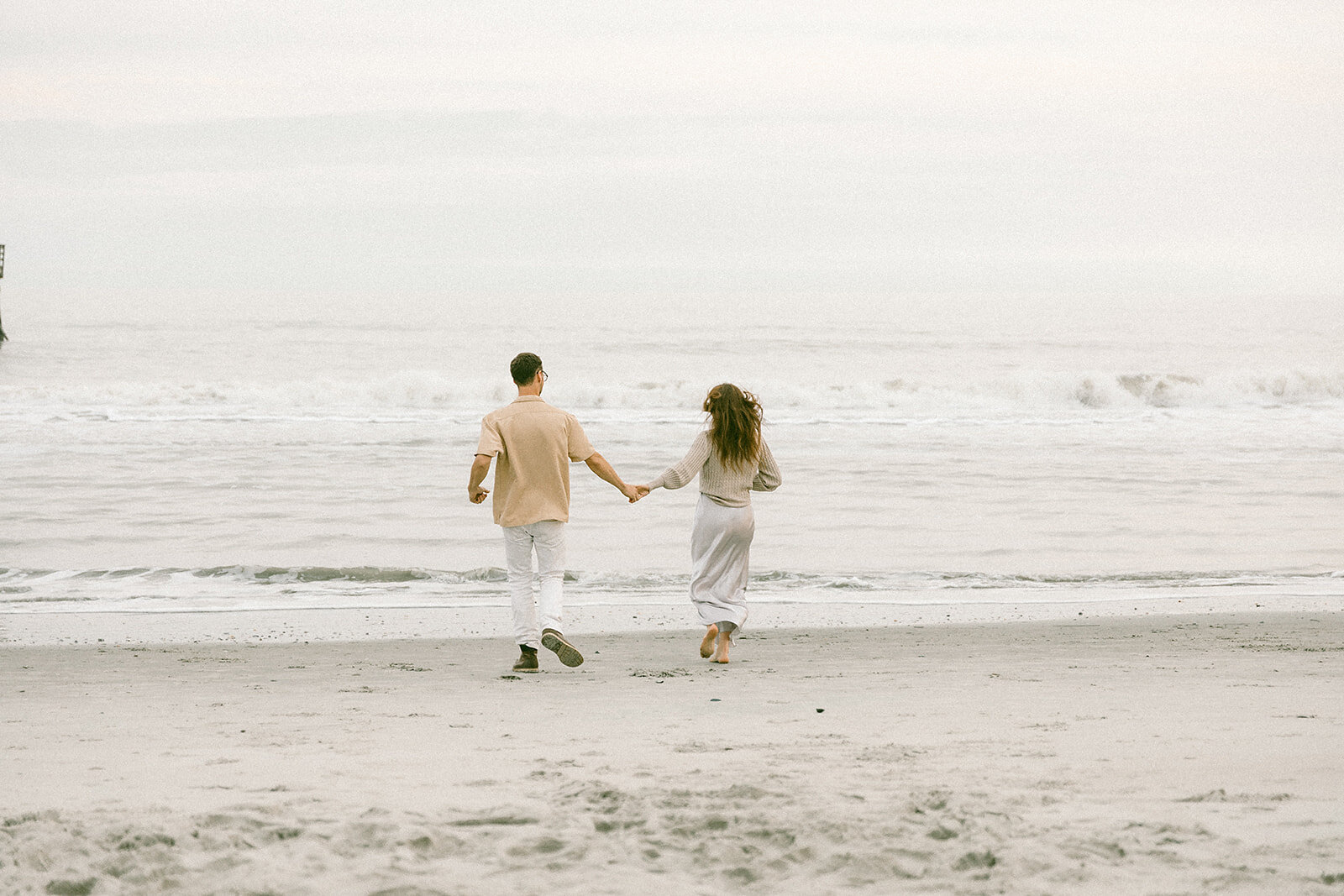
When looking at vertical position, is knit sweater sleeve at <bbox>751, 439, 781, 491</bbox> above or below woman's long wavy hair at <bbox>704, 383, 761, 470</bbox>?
below

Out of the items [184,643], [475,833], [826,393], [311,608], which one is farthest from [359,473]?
[826,393]

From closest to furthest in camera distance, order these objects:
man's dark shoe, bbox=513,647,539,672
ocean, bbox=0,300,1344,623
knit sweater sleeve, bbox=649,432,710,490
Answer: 1. man's dark shoe, bbox=513,647,539,672
2. knit sweater sleeve, bbox=649,432,710,490
3. ocean, bbox=0,300,1344,623

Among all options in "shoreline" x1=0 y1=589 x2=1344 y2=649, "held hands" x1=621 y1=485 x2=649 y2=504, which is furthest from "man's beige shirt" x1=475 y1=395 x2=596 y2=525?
"shoreline" x1=0 y1=589 x2=1344 y2=649

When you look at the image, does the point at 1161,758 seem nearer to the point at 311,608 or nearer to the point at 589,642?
the point at 589,642

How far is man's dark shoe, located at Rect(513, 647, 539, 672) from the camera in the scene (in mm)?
6117

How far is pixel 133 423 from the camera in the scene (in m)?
22.2

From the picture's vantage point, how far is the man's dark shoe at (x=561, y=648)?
598 centimetres

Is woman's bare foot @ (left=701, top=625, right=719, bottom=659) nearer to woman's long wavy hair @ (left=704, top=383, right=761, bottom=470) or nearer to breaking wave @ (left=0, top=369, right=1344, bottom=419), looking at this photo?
woman's long wavy hair @ (left=704, top=383, right=761, bottom=470)

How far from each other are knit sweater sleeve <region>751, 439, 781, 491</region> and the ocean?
7.43 ft

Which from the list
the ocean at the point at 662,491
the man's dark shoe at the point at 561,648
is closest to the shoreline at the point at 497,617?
the ocean at the point at 662,491

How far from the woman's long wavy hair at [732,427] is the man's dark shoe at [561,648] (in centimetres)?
133

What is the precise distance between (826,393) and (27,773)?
2730 centimetres

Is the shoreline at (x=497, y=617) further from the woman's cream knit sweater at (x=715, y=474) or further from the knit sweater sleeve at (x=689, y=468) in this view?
the knit sweater sleeve at (x=689, y=468)

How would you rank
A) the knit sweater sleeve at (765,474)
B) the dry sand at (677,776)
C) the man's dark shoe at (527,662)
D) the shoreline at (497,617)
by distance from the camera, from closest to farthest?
Answer: the dry sand at (677,776) < the man's dark shoe at (527,662) < the knit sweater sleeve at (765,474) < the shoreline at (497,617)
